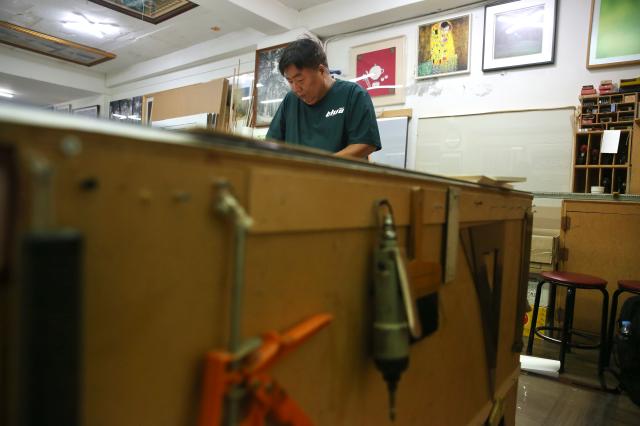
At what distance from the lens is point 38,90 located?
6.78m

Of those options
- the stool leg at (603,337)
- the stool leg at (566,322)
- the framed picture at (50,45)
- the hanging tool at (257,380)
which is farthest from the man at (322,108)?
the framed picture at (50,45)

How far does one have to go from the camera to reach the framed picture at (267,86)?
4.12m

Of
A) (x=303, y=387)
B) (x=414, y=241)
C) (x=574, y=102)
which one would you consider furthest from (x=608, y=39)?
(x=303, y=387)

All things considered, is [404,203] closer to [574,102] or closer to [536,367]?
[536,367]

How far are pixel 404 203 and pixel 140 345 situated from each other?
45cm

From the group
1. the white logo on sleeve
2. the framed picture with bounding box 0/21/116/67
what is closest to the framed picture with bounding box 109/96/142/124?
the framed picture with bounding box 0/21/116/67

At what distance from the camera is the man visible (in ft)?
4.78

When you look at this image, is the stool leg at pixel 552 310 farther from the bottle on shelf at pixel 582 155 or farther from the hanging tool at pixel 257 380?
the hanging tool at pixel 257 380

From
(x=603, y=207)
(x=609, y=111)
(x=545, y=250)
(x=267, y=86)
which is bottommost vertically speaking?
(x=545, y=250)

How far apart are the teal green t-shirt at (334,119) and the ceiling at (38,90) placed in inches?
249

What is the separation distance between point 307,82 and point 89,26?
4.37 m

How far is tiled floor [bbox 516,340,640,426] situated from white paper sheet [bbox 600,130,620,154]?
1412mm

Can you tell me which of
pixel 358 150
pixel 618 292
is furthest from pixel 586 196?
pixel 358 150

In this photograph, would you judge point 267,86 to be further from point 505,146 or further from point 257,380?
point 257,380
